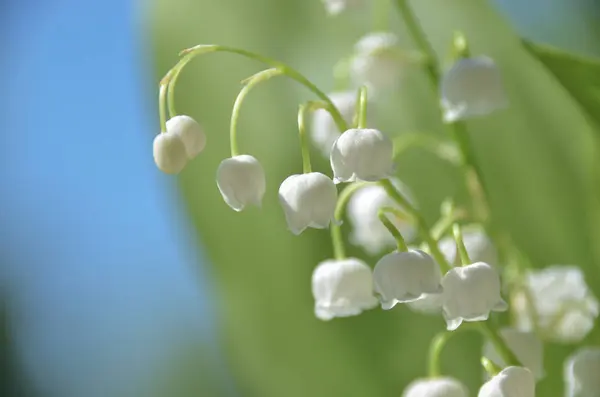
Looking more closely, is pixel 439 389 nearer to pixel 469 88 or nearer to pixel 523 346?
pixel 523 346

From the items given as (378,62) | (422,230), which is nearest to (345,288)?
(422,230)

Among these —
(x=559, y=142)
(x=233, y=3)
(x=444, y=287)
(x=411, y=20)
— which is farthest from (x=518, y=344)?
(x=233, y=3)

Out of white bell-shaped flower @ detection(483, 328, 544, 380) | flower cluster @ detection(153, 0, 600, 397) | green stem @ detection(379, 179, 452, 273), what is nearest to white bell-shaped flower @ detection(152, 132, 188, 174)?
flower cluster @ detection(153, 0, 600, 397)

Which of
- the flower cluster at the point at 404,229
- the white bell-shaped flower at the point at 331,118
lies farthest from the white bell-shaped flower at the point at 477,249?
the white bell-shaped flower at the point at 331,118

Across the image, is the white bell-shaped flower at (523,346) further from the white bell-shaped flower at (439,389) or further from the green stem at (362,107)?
the green stem at (362,107)

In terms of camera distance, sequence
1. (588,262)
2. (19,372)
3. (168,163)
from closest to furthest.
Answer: (168,163), (588,262), (19,372)

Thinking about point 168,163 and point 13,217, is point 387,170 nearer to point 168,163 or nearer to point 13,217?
point 168,163

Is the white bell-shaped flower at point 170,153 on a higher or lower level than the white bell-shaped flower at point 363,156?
higher

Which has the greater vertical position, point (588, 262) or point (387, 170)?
point (387, 170)

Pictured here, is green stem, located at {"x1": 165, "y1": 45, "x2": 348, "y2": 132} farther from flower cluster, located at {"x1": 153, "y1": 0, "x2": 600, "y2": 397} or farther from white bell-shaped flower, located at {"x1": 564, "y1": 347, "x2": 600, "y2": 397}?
white bell-shaped flower, located at {"x1": 564, "y1": 347, "x2": 600, "y2": 397}
